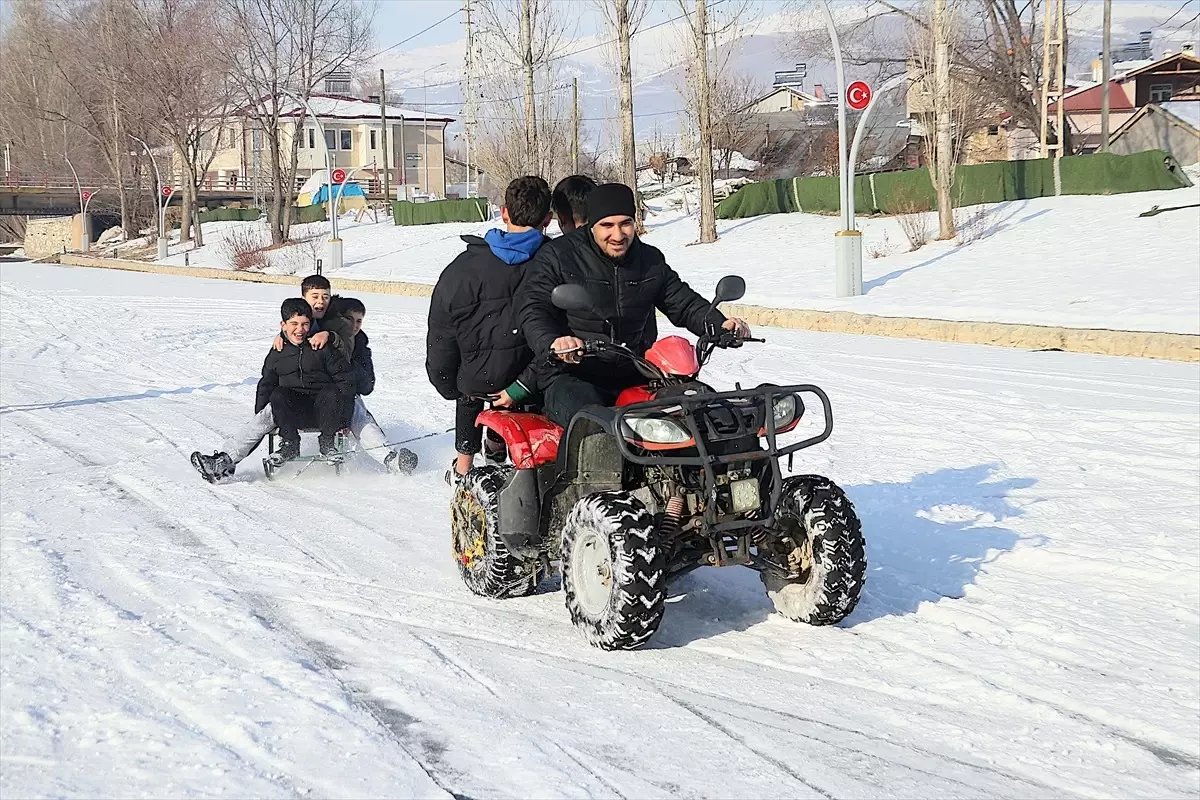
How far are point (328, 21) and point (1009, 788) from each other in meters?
56.2

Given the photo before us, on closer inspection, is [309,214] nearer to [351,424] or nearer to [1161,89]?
[1161,89]

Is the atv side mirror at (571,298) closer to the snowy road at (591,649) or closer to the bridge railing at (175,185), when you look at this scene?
the snowy road at (591,649)

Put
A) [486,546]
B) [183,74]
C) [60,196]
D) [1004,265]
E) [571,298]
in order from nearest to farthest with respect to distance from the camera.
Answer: [571,298], [486,546], [1004,265], [183,74], [60,196]

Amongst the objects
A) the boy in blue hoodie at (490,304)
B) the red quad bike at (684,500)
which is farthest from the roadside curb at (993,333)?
the red quad bike at (684,500)

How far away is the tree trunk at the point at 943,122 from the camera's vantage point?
29062 millimetres

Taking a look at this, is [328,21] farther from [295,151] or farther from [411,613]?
[411,613]

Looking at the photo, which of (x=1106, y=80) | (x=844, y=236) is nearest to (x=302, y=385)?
(x=844, y=236)

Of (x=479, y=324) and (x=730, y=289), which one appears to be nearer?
(x=730, y=289)

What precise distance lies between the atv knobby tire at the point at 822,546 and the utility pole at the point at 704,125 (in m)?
32.5

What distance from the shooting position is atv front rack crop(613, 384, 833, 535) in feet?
17.0

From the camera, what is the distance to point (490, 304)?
277 inches

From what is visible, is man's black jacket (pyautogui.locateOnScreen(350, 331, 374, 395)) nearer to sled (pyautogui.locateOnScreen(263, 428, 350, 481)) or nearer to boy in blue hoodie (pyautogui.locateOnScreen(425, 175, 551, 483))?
sled (pyautogui.locateOnScreen(263, 428, 350, 481))

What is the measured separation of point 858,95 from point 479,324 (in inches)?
698

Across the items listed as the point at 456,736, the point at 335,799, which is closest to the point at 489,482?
the point at 456,736
